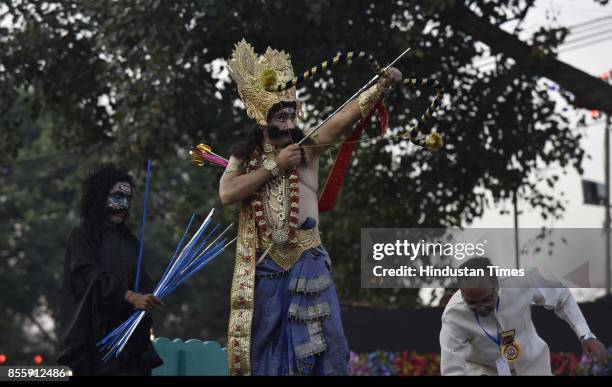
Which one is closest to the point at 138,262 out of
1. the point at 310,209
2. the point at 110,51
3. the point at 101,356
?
the point at 101,356

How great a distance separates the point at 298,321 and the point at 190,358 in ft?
7.00

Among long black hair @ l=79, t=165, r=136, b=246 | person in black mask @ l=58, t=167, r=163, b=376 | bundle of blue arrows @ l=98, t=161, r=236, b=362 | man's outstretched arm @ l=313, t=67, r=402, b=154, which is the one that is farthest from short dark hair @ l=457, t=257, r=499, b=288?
long black hair @ l=79, t=165, r=136, b=246

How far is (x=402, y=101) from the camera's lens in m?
13.3

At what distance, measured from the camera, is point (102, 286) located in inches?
300

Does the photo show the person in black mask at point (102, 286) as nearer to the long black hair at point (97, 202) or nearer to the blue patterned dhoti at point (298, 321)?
the long black hair at point (97, 202)

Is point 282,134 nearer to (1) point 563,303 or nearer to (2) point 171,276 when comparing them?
(2) point 171,276

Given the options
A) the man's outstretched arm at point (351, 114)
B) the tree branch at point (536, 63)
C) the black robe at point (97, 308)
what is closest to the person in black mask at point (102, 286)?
the black robe at point (97, 308)

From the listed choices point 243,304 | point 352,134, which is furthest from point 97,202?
point 352,134

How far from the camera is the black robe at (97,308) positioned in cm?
761

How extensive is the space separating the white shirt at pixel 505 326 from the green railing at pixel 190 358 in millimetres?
1847

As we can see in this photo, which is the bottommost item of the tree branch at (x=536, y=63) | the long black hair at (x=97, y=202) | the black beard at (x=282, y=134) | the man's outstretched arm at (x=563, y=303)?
the man's outstretched arm at (x=563, y=303)

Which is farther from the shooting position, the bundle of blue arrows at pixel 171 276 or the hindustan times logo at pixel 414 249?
the hindustan times logo at pixel 414 249

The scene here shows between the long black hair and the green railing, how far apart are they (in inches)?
45.9

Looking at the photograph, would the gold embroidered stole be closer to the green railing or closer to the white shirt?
the white shirt
